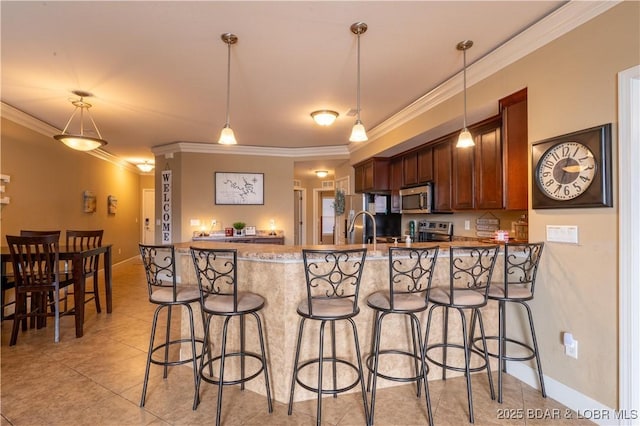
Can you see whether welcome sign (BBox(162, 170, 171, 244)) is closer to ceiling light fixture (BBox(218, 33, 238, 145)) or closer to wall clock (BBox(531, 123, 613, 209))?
ceiling light fixture (BBox(218, 33, 238, 145))

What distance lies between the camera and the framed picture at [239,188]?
6.13m

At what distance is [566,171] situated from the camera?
207 centimetres

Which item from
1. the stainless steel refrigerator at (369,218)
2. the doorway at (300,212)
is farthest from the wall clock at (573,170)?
the doorway at (300,212)

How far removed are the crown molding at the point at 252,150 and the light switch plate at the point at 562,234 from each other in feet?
14.1

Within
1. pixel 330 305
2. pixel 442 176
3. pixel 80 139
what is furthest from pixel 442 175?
pixel 80 139

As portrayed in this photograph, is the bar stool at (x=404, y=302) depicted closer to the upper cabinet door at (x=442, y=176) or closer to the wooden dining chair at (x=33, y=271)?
the upper cabinet door at (x=442, y=176)

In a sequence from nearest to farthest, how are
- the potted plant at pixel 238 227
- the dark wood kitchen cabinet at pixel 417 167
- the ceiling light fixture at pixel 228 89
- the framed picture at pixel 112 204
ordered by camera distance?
the ceiling light fixture at pixel 228 89, the dark wood kitchen cabinet at pixel 417 167, the potted plant at pixel 238 227, the framed picture at pixel 112 204

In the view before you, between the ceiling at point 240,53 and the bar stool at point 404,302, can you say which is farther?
the ceiling at point 240,53

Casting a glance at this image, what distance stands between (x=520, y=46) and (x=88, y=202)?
7134 millimetres

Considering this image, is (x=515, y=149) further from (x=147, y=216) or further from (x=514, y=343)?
(x=147, y=216)

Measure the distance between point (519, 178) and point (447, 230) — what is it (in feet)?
5.56

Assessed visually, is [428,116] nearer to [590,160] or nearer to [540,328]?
[590,160]

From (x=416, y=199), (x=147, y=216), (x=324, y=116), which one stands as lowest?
(x=147, y=216)

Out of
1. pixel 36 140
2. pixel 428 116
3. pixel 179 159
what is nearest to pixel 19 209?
pixel 36 140
